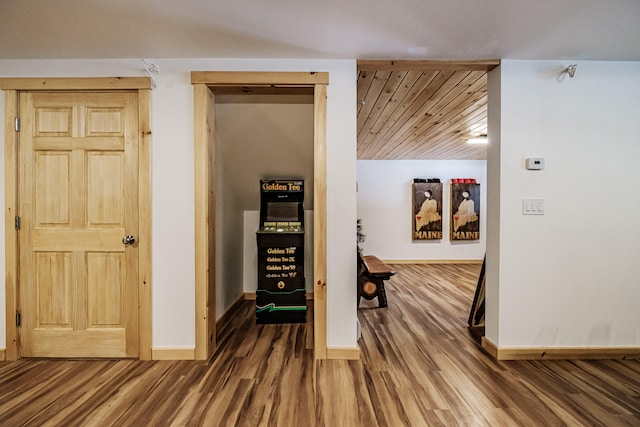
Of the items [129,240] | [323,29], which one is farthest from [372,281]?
[323,29]

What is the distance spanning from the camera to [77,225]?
7.11 feet

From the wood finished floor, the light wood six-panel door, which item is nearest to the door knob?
the light wood six-panel door

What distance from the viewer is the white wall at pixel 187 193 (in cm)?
218

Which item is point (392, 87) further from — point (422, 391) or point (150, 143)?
point (422, 391)

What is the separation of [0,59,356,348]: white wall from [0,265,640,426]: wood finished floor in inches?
12.7

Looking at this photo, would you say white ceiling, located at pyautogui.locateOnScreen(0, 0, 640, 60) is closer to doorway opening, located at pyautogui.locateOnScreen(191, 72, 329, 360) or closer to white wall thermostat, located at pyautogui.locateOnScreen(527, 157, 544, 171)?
doorway opening, located at pyautogui.locateOnScreen(191, 72, 329, 360)

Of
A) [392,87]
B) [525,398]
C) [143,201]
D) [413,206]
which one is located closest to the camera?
[525,398]

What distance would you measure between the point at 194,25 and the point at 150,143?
0.89m

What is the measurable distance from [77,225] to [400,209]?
5.33 metres

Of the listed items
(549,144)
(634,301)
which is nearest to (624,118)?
(549,144)

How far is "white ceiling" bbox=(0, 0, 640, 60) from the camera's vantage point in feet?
5.24

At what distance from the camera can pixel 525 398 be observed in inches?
68.9

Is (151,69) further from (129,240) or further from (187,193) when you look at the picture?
(129,240)

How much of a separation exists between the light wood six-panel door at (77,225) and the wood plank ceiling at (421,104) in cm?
202
